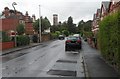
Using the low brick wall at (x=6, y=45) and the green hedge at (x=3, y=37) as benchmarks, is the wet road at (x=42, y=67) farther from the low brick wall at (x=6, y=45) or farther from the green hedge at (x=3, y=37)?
the green hedge at (x=3, y=37)

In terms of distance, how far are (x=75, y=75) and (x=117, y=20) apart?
3045 millimetres

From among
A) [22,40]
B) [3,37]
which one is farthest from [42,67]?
[22,40]

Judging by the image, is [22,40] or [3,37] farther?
[22,40]

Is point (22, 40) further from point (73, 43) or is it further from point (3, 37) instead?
point (73, 43)

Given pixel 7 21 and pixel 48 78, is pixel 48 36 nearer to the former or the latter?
pixel 7 21

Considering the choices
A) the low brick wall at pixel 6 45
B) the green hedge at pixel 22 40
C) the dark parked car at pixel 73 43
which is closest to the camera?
the dark parked car at pixel 73 43

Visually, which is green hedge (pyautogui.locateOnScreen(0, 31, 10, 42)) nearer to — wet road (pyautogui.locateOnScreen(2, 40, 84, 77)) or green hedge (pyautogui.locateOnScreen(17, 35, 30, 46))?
green hedge (pyautogui.locateOnScreen(17, 35, 30, 46))

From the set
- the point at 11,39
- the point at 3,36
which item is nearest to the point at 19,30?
the point at 11,39

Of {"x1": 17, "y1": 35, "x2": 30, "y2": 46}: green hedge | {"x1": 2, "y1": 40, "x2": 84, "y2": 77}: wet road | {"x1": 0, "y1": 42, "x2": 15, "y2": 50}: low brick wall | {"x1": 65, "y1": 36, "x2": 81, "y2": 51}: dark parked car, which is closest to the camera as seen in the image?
{"x1": 2, "y1": 40, "x2": 84, "y2": 77}: wet road

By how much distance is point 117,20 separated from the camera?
38.7ft

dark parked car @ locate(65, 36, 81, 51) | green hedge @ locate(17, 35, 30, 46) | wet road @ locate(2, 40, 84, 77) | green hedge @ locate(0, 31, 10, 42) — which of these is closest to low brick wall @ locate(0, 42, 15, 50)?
green hedge @ locate(0, 31, 10, 42)

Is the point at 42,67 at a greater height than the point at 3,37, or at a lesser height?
lesser

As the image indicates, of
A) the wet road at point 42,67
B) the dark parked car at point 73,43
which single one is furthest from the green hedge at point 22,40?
the wet road at point 42,67

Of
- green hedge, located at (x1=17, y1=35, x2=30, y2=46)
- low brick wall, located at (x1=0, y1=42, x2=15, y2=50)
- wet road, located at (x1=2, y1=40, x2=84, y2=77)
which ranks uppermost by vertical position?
green hedge, located at (x1=17, y1=35, x2=30, y2=46)
